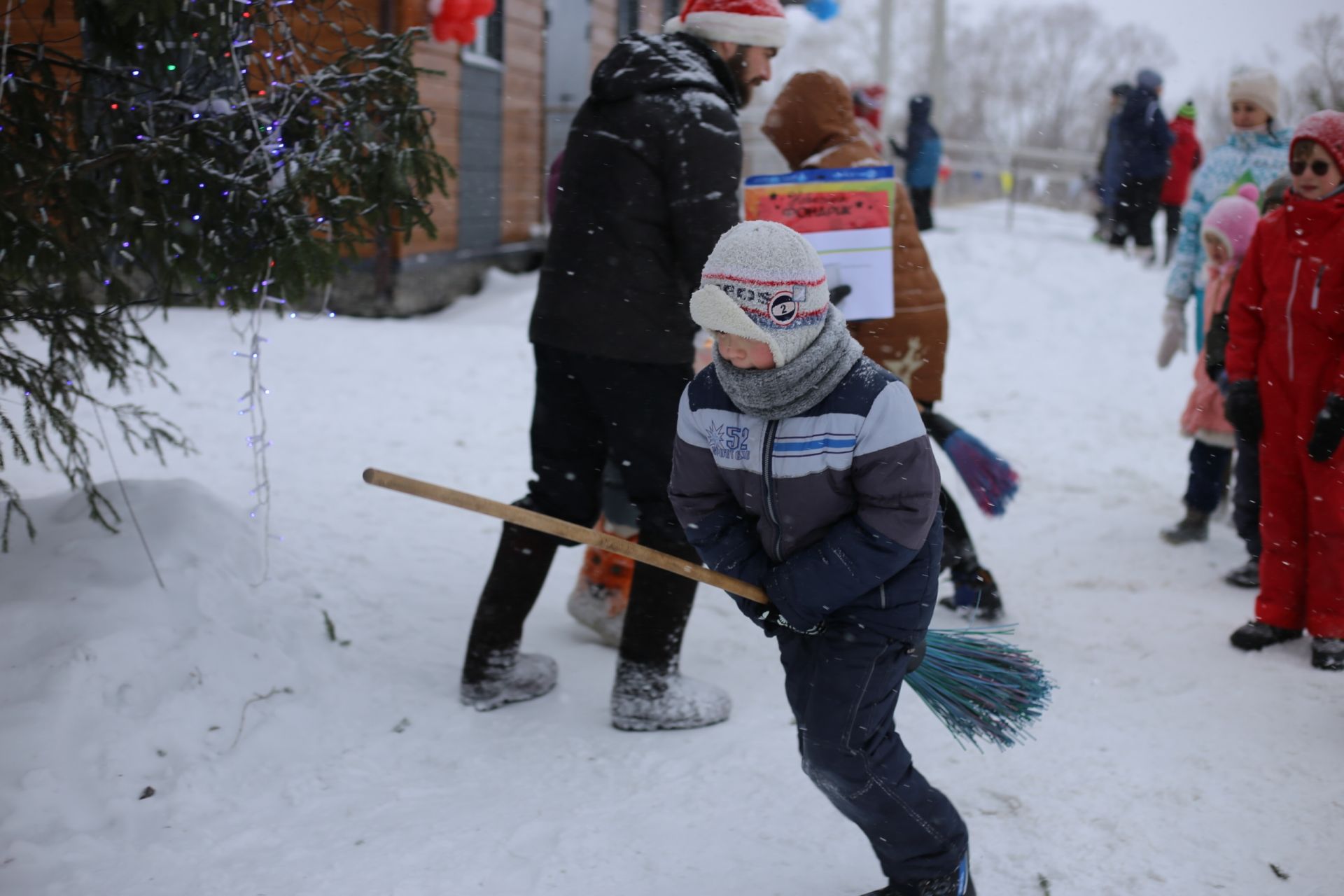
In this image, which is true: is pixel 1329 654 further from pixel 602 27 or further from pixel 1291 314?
pixel 602 27

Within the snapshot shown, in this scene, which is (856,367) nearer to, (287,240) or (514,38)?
(287,240)

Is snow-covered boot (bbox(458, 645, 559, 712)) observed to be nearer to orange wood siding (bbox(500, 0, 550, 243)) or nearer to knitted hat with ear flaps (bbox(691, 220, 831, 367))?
knitted hat with ear flaps (bbox(691, 220, 831, 367))

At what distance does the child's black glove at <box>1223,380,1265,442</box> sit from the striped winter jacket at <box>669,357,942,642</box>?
215cm

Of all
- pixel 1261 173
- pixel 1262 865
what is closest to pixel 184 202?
pixel 1262 865

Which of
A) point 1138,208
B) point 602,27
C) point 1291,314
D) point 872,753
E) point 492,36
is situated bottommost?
point 872,753

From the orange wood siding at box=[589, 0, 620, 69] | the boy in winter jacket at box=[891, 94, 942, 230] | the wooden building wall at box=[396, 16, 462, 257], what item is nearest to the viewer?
the wooden building wall at box=[396, 16, 462, 257]

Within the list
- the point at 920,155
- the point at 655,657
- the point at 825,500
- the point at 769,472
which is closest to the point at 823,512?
the point at 825,500

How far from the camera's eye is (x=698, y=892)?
2.63 metres

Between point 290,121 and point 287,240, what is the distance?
0.40m

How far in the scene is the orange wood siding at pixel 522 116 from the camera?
10836 mm

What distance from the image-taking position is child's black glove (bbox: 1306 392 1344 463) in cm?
356

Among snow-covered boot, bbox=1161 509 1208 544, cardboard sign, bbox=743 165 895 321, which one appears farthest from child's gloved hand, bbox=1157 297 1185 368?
cardboard sign, bbox=743 165 895 321

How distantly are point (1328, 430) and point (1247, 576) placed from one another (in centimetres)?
132

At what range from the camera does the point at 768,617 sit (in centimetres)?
247
